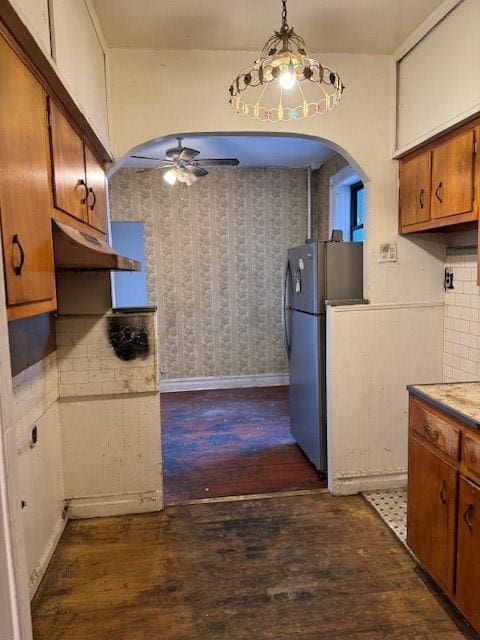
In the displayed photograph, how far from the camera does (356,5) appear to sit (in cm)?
205

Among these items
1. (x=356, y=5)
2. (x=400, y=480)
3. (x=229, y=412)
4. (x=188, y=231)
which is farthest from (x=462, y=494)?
(x=188, y=231)

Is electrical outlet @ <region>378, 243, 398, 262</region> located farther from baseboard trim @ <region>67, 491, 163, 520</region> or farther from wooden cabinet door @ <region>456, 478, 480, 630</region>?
baseboard trim @ <region>67, 491, 163, 520</region>

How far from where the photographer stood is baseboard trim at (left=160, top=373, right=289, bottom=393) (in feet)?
17.0

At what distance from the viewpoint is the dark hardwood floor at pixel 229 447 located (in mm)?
2889

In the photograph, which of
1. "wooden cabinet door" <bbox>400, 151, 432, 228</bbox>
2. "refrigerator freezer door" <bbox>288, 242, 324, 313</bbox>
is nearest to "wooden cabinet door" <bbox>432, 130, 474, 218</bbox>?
"wooden cabinet door" <bbox>400, 151, 432, 228</bbox>

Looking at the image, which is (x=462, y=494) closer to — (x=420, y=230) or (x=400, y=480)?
(x=400, y=480)

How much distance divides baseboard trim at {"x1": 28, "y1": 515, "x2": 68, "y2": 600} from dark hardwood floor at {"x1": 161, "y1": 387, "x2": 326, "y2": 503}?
0.64 metres

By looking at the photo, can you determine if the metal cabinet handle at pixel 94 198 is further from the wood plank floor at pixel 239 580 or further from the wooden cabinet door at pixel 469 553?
the wooden cabinet door at pixel 469 553

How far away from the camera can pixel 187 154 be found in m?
3.53

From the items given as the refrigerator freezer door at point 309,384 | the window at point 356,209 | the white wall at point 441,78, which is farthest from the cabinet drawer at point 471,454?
the window at point 356,209

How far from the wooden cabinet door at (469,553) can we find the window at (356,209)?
3.32 m

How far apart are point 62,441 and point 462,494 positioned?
2.08m

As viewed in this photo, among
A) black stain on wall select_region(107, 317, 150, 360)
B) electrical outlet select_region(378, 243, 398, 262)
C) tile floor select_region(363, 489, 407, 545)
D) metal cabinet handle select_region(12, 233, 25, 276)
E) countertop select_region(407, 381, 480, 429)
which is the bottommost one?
tile floor select_region(363, 489, 407, 545)

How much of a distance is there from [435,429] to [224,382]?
3619 mm
